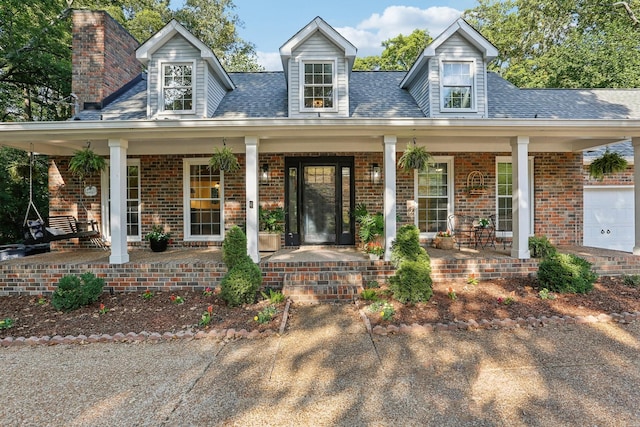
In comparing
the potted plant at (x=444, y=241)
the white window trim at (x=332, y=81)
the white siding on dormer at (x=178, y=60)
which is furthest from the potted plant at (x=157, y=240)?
the potted plant at (x=444, y=241)

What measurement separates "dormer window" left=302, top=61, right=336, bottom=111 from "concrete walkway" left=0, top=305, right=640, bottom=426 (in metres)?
5.43

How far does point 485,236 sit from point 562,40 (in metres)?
17.2

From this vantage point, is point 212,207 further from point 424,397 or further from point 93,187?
point 424,397

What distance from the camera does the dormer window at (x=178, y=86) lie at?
7.69m

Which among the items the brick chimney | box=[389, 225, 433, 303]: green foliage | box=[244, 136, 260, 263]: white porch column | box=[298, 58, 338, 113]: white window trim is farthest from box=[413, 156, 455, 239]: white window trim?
the brick chimney

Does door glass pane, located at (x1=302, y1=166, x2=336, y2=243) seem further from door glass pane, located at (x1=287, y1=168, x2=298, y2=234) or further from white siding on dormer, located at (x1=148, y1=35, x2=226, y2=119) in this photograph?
white siding on dormer, located at (x1=148, y1=35, x2=226, y2=119)

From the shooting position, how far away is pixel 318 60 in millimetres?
7570

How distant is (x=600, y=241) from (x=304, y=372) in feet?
30.6

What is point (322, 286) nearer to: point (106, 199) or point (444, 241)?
point (444, 241)

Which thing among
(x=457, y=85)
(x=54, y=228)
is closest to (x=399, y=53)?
(x=457, y=85)

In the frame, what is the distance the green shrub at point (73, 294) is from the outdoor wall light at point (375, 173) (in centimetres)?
590

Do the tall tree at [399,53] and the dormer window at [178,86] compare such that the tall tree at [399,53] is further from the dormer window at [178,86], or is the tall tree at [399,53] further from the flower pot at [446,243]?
the flower pot at [446,243]

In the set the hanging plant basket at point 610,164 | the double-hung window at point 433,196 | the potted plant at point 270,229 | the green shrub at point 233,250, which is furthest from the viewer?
the double-hung window at point 433,196

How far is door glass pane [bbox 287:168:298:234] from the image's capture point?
791 cm
